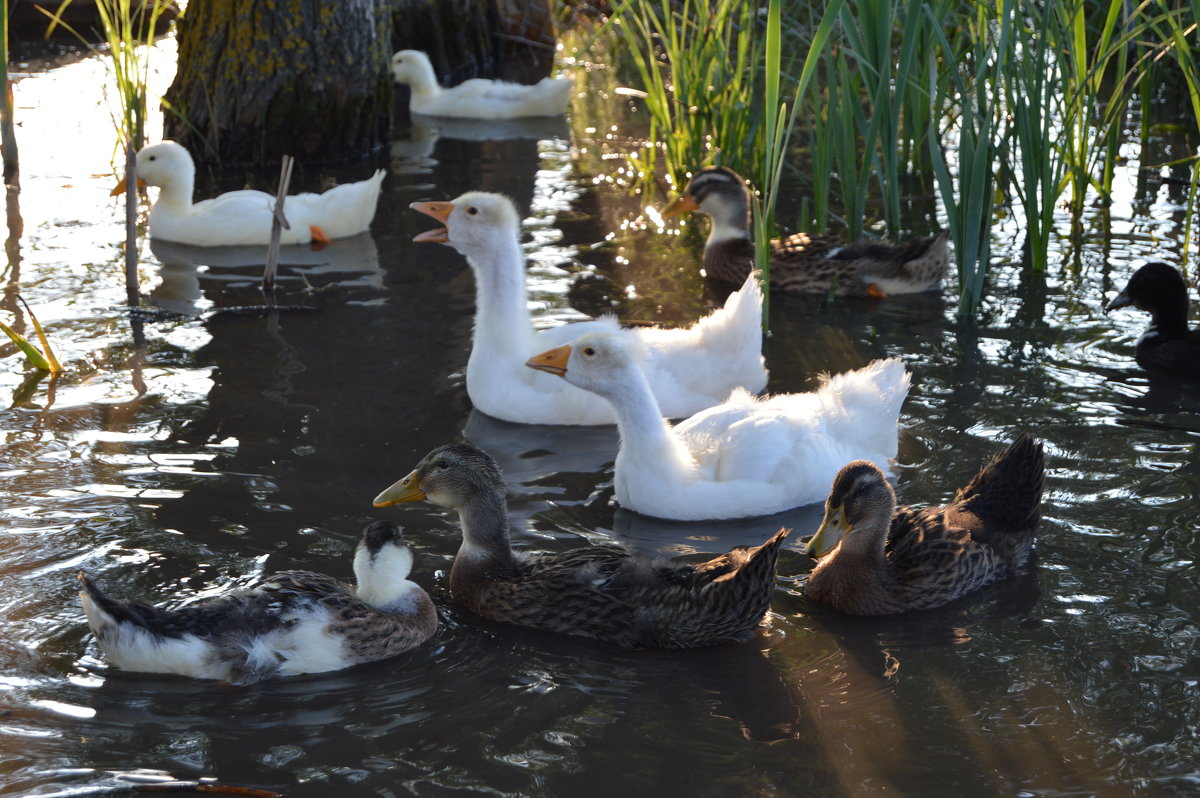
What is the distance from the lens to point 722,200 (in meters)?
8.56

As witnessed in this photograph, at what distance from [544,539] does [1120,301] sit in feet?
12.4

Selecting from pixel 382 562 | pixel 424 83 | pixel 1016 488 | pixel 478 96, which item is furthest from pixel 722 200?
pixel 424 83

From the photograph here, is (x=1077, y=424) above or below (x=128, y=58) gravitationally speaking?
below

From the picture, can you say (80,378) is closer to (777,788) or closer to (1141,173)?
(777,788)

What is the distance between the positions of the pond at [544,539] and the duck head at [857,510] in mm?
261

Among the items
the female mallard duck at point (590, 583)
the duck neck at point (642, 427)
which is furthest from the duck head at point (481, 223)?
the female mallard duck at point (590, 583)

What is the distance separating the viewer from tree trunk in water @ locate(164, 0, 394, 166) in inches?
429

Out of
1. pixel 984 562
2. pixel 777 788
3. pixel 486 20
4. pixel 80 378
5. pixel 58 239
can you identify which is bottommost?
pixel 777 788

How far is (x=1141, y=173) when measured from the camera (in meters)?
10.6

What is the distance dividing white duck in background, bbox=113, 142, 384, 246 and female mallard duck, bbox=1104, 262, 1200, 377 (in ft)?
15.8

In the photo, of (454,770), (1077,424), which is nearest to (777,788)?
(454,770)

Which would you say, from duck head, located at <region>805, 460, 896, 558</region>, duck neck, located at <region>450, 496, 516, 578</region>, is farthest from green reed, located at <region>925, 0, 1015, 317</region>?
duck neck, located at <region>450, 496, 516, 578</region>

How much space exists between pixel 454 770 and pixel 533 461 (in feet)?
7.91

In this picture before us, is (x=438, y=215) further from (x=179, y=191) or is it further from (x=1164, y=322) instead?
(x=1164, y=322)
